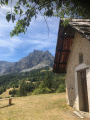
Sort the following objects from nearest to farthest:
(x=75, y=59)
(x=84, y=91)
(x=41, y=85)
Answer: (x=84, y=91), (x=75, y=59), (x=41, y=85)

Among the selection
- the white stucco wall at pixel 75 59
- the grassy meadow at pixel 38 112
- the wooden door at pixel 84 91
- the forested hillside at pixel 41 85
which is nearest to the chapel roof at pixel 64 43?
the white stucco wall at pixel 75 59

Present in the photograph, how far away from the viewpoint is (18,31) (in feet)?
11.1

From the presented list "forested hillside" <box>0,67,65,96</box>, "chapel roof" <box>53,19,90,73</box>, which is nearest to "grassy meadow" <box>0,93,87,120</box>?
"chapel roof" <box>53,19,90,73</box>

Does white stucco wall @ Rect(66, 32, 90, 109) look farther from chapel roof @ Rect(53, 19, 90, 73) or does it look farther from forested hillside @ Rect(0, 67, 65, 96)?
forested hillside @ Rect(0, 67, 65, 96)

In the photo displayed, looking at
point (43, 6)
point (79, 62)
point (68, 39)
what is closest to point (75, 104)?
point (79, 62)

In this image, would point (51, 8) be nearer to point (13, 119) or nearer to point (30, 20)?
point (30, 20)

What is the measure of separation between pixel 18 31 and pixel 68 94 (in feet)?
22.7

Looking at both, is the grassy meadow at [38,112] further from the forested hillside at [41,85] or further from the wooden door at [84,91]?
the forested hillside at [41,85]

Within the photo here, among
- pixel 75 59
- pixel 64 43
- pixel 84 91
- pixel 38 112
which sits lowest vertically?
pixel 38 112

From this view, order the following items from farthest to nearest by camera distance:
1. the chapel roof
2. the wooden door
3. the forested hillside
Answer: the forested hillside → the wooden door → the chapel roof

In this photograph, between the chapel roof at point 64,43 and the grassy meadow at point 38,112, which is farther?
the grassy meadow at point 38,112

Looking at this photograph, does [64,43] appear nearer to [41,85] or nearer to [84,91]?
[84,91]

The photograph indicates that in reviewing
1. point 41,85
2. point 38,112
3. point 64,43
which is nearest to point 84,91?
point 38,112

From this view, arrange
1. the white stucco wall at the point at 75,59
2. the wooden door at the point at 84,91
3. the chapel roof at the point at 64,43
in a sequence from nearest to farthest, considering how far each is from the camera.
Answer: the chapel roof at the point at 64,43 → the white stucco wall at the point at 75,59 → the wooden door at the point at 84,91
